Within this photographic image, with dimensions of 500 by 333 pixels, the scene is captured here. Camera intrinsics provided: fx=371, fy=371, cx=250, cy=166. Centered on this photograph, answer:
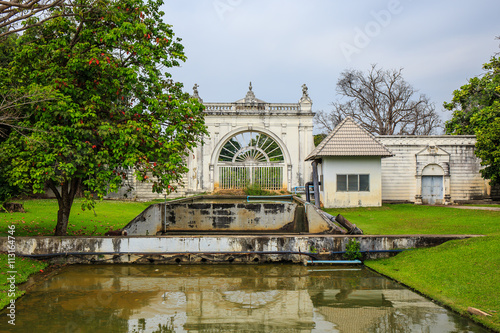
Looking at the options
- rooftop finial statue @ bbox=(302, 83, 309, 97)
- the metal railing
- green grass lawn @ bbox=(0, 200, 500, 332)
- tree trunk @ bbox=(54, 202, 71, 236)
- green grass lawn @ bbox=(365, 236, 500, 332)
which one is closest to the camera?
green grass lawn @ bbox=(365, 236, 500, 332)

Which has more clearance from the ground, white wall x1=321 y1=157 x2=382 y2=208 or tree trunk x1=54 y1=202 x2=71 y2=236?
white wall x1=321 y1=157 x2=382 y2=208

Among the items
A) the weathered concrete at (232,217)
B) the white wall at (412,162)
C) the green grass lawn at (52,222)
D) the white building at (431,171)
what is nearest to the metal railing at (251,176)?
the white building at (431,171)

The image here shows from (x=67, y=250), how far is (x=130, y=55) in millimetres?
4505

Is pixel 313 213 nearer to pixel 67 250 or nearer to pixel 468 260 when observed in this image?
pixel 468 260

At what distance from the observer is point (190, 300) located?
5695 mm

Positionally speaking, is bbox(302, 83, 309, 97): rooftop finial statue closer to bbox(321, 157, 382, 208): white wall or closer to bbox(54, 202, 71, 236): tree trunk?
bbox(321, 157, 382, 208): white wall

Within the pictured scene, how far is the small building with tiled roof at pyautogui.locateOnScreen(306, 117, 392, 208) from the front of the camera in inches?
685

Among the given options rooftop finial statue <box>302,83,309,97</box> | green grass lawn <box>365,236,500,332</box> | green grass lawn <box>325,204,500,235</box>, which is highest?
rooftop finial statue <box>302,83,309,97</box>

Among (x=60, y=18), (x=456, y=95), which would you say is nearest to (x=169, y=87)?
(x=60, y=18)

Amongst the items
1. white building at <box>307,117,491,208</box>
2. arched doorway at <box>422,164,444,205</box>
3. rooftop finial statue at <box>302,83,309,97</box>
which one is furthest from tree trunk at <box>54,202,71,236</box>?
rooftop finial statue at <box>302,83,309,97</box>

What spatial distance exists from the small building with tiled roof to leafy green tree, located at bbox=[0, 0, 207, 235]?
10.3m

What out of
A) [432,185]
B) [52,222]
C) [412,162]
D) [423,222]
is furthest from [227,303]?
[432,185]

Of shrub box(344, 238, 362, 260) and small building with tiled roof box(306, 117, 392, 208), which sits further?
small building with tiled roof box(306, 117, 392, 208)

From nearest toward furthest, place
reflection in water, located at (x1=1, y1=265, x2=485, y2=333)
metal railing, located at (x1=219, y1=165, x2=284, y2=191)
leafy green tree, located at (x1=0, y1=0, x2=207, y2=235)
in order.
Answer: reflection in water, located at (x1=1, y1=265, x2=485, y2=333) < leafy green tree, located at (x1=0, y1=0, x2=207, y2=235) < metal railing, located at (x1=219, y1=165, x2=284, y2=191)
